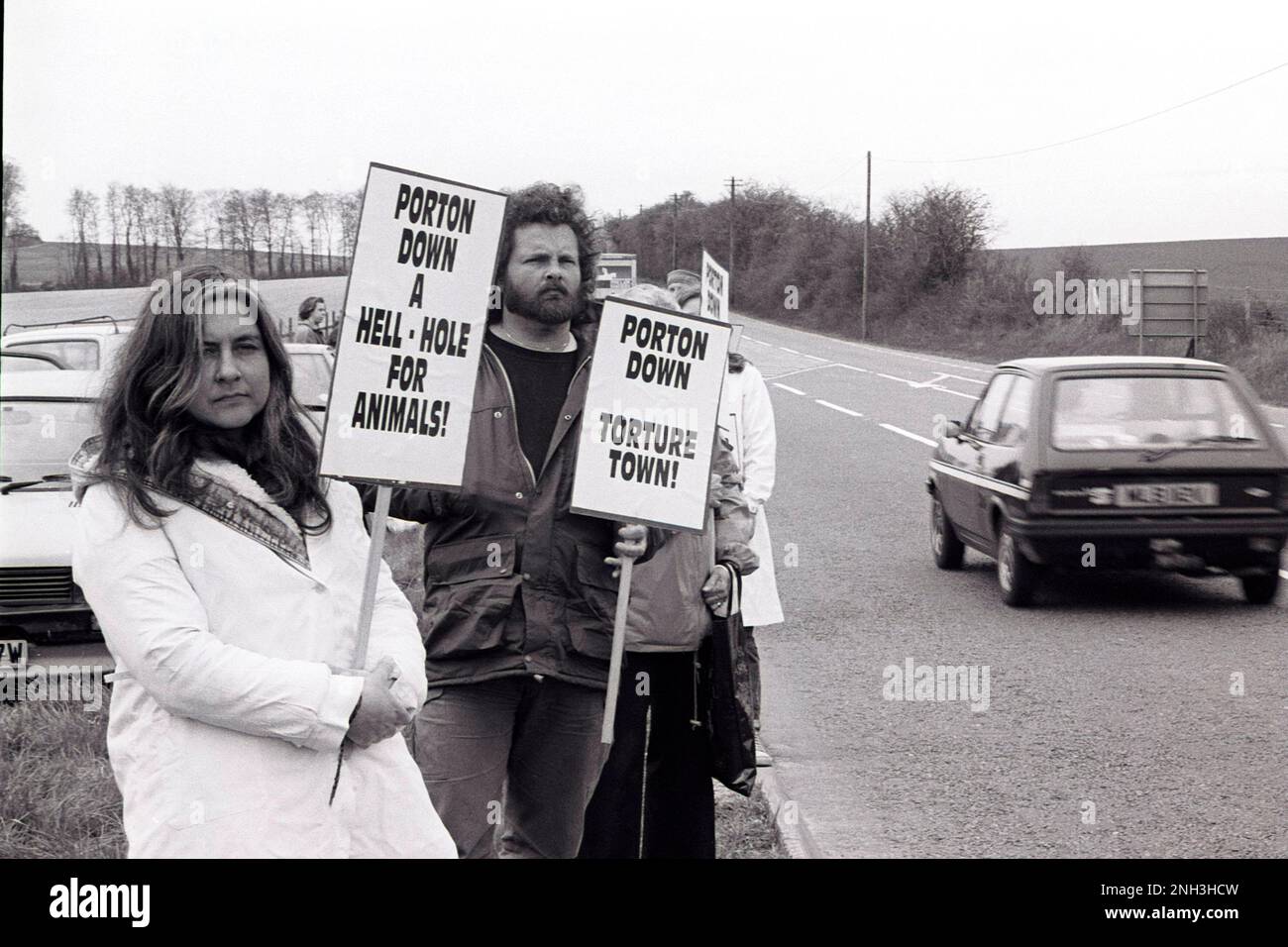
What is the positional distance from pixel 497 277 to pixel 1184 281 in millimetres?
25979

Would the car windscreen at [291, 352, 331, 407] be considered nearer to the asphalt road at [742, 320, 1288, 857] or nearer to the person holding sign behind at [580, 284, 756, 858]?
the asphalt road at [742, 320, 1288, 857]

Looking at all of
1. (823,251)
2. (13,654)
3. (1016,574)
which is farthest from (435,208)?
(823,251)

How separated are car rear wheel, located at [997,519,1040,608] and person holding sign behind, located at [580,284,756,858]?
5.45m

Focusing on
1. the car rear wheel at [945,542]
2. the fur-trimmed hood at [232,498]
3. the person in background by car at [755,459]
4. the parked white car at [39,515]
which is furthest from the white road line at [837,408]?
the fur-trimmed hood at [232,498]

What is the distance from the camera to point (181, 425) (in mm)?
2674

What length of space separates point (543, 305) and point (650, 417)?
365mm

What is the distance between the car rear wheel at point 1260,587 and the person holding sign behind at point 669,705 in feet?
20.0

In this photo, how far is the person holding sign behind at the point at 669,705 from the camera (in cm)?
392

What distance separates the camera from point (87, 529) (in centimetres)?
250

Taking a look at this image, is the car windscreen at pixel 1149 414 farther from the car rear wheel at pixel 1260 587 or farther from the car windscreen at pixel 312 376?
the car windscreen at pixel 312 376

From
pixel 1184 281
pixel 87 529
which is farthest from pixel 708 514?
pixel 1184 281

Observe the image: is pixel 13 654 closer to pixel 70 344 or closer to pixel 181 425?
pixel 181 425
